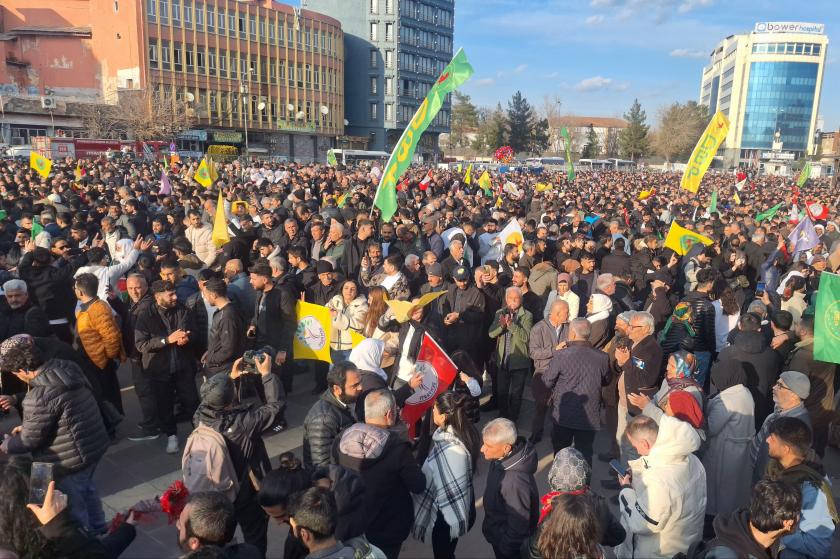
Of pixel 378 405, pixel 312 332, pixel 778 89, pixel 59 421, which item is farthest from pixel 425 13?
pixel 378 405

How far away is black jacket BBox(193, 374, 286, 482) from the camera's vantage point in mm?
3303

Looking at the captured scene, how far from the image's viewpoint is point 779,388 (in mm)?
3998

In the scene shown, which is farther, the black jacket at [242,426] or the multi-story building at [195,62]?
the multi-story building at [195,62]

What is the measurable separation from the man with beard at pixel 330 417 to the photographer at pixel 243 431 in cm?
22

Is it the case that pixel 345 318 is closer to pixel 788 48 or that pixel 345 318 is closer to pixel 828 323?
pixel 828 323

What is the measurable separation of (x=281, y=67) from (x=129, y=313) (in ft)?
191

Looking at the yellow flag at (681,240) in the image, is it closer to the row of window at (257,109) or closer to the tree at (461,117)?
the row of window at (257,109)

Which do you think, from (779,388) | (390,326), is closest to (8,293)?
(390,326)

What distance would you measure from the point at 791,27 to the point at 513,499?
123 metres

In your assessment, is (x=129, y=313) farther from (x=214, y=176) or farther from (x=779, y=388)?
(x=214, y=176)

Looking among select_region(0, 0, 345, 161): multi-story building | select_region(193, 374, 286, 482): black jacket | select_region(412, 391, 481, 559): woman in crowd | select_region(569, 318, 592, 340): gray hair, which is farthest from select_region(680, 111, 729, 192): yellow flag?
select_region(0, 0, 345, 161): multi-story building

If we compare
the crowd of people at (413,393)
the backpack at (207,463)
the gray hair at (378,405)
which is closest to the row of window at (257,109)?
the crowd of people at (413,393)

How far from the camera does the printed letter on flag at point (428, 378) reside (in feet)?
14.8

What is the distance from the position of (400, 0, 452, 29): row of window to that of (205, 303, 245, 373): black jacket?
68.1 meters
